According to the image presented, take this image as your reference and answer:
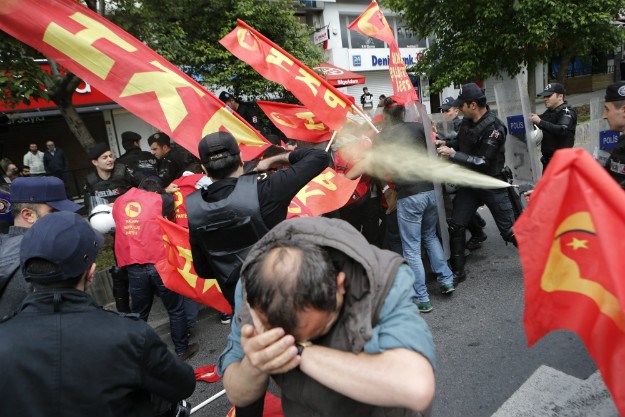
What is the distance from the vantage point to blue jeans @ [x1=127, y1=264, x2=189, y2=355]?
362 centimetres

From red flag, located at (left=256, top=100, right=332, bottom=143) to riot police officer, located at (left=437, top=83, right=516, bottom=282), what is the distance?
1210mm

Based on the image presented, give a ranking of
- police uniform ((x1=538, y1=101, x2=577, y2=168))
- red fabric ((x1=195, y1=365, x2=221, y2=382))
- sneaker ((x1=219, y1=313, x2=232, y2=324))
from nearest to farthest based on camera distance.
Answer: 1. red fabric ((x1=195, y1=365, x2=221, y2=382))
2. sneaker ((x1=219, y1=313, x2=232, y2=324))
3. police uniform ((x1=538, y1=101, x2=577, y2=168))

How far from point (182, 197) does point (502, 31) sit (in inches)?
362

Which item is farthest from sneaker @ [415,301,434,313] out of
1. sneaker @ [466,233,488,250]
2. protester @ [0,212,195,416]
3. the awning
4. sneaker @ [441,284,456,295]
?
the awning

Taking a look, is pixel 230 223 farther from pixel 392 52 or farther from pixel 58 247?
pixel 392 52

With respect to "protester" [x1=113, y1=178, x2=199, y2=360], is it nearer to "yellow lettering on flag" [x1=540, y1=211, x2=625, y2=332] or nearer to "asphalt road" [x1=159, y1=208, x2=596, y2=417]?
"asphalt road" [x1=159, y1=208, x2=596, y2=417]

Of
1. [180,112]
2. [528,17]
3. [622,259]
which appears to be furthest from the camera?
[528,17]

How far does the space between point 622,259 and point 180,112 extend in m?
2.81

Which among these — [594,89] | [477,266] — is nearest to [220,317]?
[477,266]

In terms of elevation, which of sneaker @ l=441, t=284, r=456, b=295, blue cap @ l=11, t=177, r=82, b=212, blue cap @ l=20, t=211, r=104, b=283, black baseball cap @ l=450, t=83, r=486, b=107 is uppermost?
black baseball cap @ l=450, t=83, r=486, b=107

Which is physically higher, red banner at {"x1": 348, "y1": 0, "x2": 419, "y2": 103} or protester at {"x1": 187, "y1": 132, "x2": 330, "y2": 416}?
red banner at {"x1": 348, "y1": 0, "x2": 419, "y2": 103}

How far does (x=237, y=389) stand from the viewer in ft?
4.36

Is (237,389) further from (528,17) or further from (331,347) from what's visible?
(528,17)

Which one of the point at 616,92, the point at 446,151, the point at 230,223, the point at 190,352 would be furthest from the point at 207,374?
the point at 616,92
